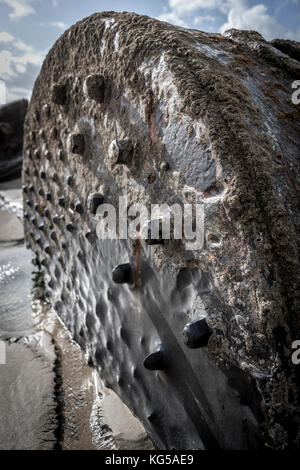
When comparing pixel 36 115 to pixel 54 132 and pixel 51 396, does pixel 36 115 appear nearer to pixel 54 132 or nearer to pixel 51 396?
pixel 54 132

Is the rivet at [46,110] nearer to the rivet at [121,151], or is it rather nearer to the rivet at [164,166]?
the rivet at [121,151]

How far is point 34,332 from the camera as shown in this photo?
5.33 feet

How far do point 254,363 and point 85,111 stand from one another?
3.13 feet

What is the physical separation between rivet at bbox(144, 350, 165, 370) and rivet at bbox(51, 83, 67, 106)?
1.01m

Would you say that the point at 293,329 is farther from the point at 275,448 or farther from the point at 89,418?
the point at 89,418

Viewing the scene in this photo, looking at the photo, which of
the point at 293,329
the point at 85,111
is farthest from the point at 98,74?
the point at 293,329

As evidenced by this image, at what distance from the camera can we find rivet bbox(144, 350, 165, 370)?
2.55ft

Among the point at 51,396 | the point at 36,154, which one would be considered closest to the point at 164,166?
the point at 51,396

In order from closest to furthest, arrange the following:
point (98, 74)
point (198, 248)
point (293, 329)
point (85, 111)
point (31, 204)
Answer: point (293, 329), point (198, 248), point (98, 74), point (85, 111), point (31, 204)

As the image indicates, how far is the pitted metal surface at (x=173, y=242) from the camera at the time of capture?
575 millimetres

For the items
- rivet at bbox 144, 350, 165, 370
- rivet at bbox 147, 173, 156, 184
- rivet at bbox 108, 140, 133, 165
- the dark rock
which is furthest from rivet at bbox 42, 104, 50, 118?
the dark rock

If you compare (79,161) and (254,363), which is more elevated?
(79,161)

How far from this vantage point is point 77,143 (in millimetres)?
1068

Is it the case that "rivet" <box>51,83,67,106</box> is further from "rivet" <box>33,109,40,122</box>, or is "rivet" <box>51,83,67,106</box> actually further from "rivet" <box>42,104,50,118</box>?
"rivet" <box>33,109,40,122</box>
